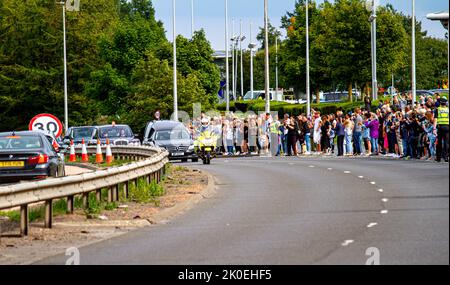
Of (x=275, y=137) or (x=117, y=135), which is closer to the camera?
(x=275, y=137)

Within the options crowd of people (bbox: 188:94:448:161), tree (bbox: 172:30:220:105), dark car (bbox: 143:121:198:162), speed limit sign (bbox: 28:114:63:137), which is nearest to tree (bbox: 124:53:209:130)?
tree (bbox: 172:30:220:105)

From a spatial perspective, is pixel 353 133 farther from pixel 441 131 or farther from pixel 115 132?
pixel 441 131

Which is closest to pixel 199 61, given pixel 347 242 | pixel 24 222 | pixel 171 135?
pixel 171 135

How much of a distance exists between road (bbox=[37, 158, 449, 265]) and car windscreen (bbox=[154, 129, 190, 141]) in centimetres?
2256

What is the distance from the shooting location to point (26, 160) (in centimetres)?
2502

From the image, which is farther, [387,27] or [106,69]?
[106,69]

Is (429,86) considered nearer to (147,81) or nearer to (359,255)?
(147,81)

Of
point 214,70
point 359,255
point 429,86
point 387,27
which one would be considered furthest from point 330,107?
point 359,255

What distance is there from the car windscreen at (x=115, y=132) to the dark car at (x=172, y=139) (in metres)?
2.08

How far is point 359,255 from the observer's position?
9148 millimetres

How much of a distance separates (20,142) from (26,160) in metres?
0.96

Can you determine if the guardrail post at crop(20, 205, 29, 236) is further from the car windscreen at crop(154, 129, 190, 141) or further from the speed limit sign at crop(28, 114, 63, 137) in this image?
the car windscreen at crop(154, 129, 190, 141)

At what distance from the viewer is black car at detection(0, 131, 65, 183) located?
2486cm
